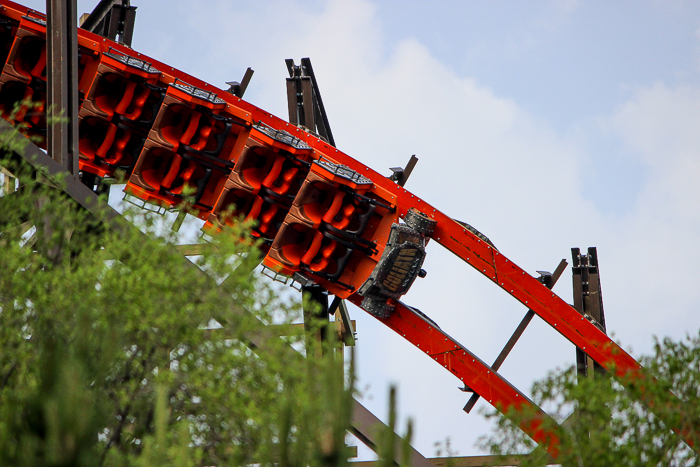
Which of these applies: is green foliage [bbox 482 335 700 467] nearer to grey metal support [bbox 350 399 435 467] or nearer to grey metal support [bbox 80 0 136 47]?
grey metal support [bbox 350 399 435 467]

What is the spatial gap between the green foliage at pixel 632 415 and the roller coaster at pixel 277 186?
14.0ft

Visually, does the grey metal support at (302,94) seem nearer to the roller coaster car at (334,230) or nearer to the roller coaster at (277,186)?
the roller coaster at (277,186)

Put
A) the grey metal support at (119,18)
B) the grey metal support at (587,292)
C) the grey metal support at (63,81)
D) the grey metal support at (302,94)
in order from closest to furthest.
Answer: the grey metal support at (63,81), the grey metal support at (587,292), the grey metal support at (119,18), the grey metal support at (302,94)

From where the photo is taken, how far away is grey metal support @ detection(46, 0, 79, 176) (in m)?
8.00

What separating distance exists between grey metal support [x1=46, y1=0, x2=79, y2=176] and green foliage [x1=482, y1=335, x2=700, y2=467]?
529 cm

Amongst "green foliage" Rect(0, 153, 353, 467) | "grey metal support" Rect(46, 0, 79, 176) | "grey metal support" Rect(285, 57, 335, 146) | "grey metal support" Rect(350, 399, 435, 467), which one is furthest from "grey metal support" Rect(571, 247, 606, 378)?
"grey metal support" Rect(46, 0, 79, 176)

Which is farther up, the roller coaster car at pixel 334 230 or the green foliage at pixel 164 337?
the roller coaster car at pixel 334 230

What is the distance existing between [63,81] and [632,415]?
A: 6.49m

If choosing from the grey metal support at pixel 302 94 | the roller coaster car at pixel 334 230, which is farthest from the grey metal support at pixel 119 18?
the roller coaster car at pixel 334 230

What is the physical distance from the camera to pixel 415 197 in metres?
10.8

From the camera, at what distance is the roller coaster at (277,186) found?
1043 cm

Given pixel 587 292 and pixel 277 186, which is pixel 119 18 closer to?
pixel 277 186

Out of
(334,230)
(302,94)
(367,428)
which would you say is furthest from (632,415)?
(302,94)

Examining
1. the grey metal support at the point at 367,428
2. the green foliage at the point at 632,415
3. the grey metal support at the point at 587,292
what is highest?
the grey metal support at the point at 587,292
